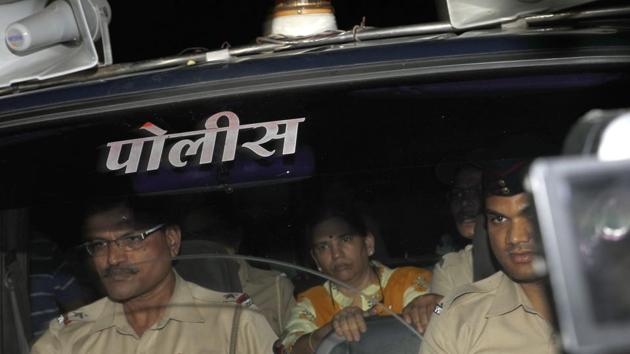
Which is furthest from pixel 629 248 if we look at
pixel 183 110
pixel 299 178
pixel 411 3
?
pixel 411 3

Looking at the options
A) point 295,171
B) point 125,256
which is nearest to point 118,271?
point 125,256

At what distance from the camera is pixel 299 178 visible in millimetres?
2199

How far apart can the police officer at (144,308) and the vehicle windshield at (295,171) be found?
2 centimetres

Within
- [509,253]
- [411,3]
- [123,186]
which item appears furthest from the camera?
[411,3]

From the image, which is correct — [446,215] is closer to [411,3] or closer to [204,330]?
[204,330]

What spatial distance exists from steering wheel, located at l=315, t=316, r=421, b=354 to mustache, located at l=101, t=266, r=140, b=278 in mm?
422

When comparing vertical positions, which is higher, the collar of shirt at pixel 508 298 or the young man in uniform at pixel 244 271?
the young man in uniform at pixel 244 271

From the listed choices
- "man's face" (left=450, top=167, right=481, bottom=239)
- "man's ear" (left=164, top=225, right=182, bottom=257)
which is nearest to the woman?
"man's face" (left=450, top=167, right=481, bottom=239)

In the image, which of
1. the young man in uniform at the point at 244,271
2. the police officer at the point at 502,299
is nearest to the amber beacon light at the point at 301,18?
the young man in uniform at the point at 244,271

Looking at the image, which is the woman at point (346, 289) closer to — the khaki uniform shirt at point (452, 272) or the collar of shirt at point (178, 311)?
the khaki uniform shirt at point (452, 272)

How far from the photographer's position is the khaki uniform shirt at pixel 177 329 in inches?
86.4

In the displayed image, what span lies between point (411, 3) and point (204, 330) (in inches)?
189

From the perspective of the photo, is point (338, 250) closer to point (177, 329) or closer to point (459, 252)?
point (459, 252)

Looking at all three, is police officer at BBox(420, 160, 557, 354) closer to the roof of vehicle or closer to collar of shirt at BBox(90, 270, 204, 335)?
the roof of vehicle
